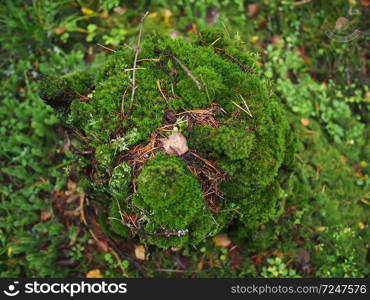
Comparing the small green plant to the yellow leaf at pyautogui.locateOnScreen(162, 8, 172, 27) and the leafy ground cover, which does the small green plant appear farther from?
the yellow leaf at pyautogui.locateOnScreen(162, 8, 172, 27)

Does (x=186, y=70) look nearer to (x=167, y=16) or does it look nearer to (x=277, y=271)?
(x=167, y=16)

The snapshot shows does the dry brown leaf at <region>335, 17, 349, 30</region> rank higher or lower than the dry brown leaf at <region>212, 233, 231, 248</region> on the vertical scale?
higher

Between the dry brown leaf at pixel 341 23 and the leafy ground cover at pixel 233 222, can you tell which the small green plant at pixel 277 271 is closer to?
the leafy ground cover at pixel 233 222

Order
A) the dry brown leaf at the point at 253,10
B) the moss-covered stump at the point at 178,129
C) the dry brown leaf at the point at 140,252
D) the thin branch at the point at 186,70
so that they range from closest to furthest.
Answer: the moss-covered stump at the point at 178,129 → the thin branch at the point at 186,70 → the dry brown leaf at the point at 140,252 → the dry brown leaf at the point at 253,10

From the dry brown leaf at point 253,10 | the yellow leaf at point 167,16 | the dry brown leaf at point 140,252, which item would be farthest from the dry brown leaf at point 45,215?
the dry brown leaf at point 253,10

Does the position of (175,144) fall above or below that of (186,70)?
below

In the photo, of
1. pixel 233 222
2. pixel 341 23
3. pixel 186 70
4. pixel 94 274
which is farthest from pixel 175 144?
pixel 341 23

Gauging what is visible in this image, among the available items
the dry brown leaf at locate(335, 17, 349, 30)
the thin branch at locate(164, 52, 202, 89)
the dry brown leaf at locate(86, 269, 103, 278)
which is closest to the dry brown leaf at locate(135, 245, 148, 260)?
the dry brown leaf at locate(86, 269, 103, 278)

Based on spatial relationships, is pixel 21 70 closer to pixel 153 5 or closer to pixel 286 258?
pixel 153 5
